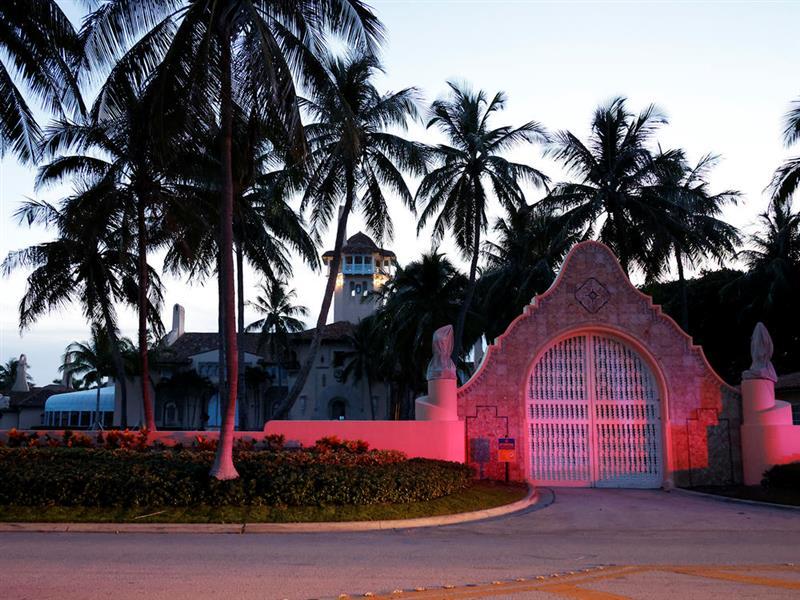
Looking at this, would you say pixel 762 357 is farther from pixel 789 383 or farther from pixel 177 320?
pixel 177 320

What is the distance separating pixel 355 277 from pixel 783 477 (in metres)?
52.2

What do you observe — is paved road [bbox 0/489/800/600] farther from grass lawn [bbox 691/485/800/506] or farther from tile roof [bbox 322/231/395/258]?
tile roof [bbox 322/231/395/258]

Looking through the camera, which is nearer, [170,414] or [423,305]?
[423,305]

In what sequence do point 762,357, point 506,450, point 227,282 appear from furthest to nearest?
point 762,357 → point 506,450 → point 227,282

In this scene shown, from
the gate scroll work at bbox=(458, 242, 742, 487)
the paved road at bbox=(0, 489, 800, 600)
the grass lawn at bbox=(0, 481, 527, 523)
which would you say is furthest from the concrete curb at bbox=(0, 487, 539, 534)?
the gate scroll work at bbox=(458, 242, 742, 487)

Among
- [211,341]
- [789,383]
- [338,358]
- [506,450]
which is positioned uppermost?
[211,341]

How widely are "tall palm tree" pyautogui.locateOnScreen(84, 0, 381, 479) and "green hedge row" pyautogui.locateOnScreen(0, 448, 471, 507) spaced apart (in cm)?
61

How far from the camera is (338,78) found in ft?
84.7

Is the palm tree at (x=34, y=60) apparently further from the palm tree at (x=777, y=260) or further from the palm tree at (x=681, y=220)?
the palm tree at (x=777, y=260)

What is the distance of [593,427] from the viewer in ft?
71.7

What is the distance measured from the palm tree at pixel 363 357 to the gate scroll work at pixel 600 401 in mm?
28440

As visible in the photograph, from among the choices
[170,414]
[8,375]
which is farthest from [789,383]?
[8,375]

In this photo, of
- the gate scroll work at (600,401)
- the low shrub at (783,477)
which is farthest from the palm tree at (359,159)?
the low shrub at (783,477)

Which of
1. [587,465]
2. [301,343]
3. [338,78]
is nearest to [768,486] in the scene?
[587,465]
